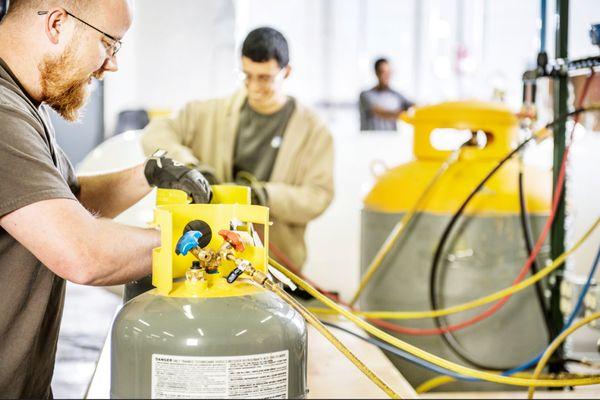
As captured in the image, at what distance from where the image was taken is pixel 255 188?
2.05 metres

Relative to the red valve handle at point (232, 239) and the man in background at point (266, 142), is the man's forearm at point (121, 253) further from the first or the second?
the man in background at point (266, 142)

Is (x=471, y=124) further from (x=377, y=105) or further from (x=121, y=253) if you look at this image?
(x=377, y=105)

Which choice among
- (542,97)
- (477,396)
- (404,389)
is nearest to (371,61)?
(542,97)

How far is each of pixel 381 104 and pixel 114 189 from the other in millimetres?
3537

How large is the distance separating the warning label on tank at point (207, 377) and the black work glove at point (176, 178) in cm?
36

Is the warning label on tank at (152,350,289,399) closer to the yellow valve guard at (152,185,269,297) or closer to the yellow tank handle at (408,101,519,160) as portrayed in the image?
the yellow valve guard at (152,185,269,297)

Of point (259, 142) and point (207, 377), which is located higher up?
point (259, 142)

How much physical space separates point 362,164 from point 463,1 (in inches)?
70.2

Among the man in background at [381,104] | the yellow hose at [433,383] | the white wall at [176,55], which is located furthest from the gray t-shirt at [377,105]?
the yellow hose at [433,383]

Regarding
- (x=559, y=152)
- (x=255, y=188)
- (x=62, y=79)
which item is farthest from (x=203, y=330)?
(x=559, y=152)

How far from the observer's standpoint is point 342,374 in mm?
1605

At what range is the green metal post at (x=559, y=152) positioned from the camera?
6.44 feet

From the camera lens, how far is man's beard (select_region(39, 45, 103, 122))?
3.64ft

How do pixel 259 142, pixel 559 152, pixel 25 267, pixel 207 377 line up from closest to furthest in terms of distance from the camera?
1. pixel 207 377
2. pixel 25 267
3. pixel 559 152
4. pixel 259 142
